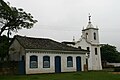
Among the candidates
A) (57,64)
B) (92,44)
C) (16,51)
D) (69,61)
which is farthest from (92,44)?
(16,51)

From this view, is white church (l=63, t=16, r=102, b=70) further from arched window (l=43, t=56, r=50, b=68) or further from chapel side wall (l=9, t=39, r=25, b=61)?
chapel side wall (l=9, t=39, r=25, b=61)

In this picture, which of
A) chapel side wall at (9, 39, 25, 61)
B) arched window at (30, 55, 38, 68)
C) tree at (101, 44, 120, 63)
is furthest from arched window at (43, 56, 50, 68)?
tree at (101, 44, 120, 63)

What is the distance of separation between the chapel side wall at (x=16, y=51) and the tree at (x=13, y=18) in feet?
9.48

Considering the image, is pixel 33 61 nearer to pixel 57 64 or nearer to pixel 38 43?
pixel 38 43

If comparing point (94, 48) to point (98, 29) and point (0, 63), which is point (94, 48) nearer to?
point (98, 29)

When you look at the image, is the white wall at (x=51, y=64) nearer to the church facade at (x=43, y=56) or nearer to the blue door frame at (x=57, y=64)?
the church facade at (x=43, y=56)

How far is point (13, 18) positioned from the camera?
29547 mm

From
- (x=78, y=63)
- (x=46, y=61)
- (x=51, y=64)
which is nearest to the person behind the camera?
(x=46, y=61)

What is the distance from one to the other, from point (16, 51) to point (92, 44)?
19589 millimetres

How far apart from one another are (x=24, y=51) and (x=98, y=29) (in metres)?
23.2

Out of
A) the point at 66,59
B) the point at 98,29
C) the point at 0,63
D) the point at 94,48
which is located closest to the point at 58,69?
the point at 66,59

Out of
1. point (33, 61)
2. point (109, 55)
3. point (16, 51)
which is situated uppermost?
point (109, 55)

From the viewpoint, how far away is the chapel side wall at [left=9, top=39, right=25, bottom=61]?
107 ft

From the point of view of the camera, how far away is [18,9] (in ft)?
99.4
